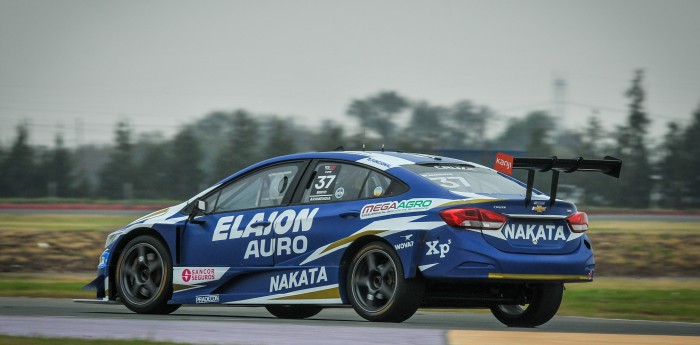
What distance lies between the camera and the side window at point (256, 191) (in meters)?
9.77

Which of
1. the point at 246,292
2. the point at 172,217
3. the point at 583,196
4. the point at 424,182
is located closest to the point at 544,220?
the point at 424,182

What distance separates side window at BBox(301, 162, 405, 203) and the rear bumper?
2.31ft

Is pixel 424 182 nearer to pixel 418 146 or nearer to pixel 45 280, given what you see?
pixel 45 280

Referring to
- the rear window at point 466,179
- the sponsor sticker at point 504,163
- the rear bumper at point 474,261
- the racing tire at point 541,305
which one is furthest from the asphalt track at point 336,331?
the sponsor sticker at point 504,163

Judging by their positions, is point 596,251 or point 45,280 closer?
point 45,280

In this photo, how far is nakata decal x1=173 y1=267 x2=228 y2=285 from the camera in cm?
978

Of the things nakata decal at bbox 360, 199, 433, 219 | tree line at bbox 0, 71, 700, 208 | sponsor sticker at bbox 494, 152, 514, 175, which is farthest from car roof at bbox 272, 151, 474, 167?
→ tree line at bbox 0, 71, 700, 208

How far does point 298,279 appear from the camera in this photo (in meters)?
9.20

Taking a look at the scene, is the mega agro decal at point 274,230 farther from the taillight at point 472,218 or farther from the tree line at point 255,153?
the tree line at point 255,153

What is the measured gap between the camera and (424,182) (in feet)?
28.7

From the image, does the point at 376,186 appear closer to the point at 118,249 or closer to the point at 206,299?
the point at 206,299

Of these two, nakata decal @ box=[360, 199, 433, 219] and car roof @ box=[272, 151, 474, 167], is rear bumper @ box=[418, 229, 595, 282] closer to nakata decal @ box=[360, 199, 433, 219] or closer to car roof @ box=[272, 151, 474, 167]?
nakata decal @ box=[360, 199, 433, 219]

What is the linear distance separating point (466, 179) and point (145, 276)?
3125mm

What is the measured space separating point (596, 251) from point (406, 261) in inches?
491
